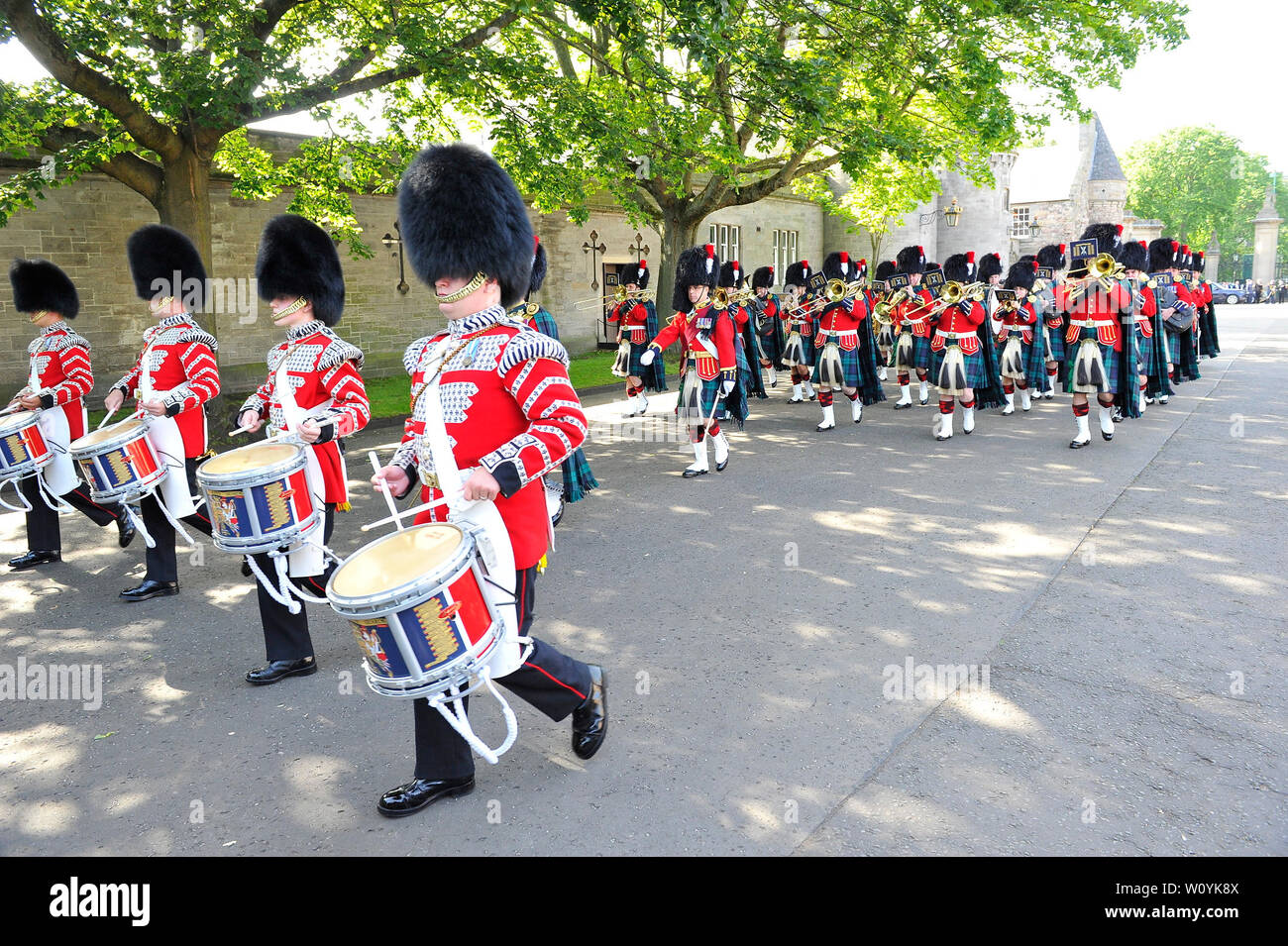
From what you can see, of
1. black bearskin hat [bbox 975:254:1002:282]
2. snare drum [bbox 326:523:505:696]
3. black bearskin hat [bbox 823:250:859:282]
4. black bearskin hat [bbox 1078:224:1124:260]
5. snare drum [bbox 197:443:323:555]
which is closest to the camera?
snare drum [bbox 326:523:505:696]

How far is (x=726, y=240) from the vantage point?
88.9 ft

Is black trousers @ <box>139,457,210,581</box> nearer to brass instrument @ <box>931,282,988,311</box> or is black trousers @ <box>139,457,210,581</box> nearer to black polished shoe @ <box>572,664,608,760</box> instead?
black polished shoe @ <box>572,664,608,760</box>

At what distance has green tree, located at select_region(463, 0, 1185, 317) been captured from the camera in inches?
363

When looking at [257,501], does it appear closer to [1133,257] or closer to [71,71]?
[71,71]

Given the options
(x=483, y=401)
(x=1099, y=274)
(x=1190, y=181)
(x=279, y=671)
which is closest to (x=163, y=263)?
(x=279, y=671)

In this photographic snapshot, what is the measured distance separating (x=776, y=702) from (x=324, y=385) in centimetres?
248

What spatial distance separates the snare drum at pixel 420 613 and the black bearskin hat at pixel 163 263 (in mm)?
3678

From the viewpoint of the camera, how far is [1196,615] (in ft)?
15.2

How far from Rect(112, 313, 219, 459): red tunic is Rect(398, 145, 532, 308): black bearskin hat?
91.5 inches

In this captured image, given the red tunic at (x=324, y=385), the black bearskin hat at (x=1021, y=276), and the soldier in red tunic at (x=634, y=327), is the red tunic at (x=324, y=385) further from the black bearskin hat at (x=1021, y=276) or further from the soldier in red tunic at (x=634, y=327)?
the black bearskin hat at (x=1021, y=276)

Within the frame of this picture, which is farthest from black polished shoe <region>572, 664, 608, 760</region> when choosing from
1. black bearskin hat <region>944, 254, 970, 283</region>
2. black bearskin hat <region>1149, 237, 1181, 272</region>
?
black bearskin hat <region>1149, 237, 1181, 272</region>

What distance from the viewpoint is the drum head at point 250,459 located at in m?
3.86
